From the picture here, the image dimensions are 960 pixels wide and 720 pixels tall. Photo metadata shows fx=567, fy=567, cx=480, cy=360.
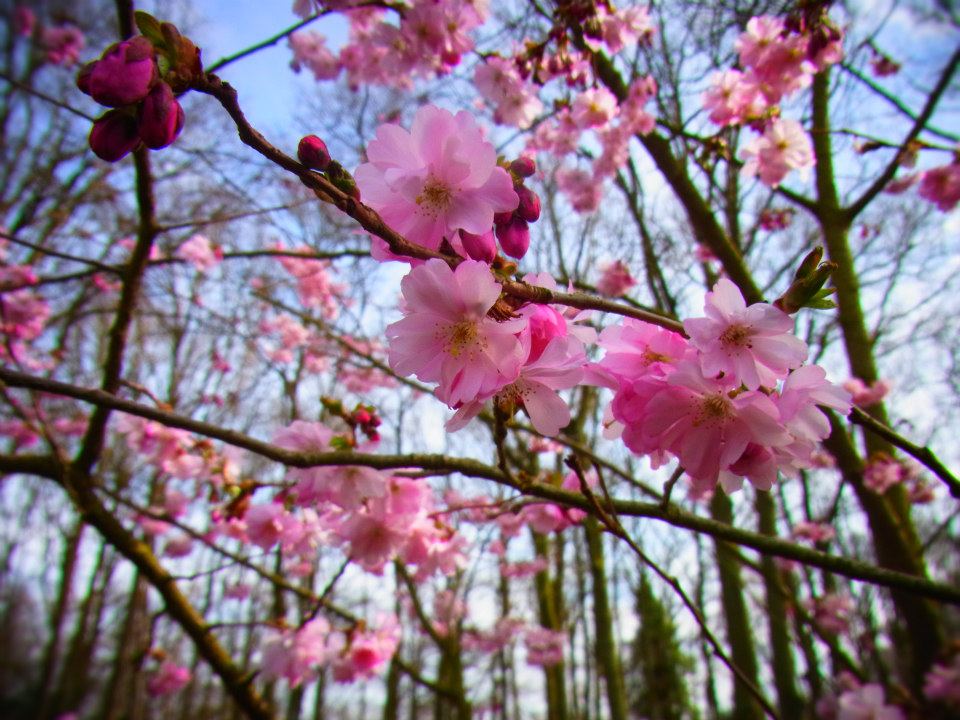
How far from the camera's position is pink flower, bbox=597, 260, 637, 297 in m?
4.55

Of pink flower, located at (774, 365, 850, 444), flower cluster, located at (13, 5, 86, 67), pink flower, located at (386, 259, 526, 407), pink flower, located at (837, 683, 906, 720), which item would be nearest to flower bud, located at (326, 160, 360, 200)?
pink flower, located at (386, 259, 526, 407)

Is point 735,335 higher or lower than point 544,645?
lower

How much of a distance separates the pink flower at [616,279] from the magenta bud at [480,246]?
12.5ft

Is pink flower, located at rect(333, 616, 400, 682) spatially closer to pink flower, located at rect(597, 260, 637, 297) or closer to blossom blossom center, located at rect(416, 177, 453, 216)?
blossom blossom center, located at rect(416, 177, 453, 216)

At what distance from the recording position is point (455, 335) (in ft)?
2.78

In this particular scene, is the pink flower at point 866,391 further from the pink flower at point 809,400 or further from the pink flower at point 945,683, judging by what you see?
the pink flower at point 809,400

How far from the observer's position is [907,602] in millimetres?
3457

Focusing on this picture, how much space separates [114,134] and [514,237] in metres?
0.56

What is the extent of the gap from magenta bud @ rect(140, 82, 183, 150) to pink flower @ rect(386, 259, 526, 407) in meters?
0.34

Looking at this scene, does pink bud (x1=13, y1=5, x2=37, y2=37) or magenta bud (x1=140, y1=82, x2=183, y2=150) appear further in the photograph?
pink bud (x1=13, y1=5, x2=37, y2=37)

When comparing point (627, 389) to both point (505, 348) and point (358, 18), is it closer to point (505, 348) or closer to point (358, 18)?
→ point (505, 348)

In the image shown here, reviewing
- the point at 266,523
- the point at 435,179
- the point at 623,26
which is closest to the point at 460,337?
the point at 435,179

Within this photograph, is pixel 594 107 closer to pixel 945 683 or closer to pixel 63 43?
pixel 945 683

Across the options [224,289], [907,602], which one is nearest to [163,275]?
[224,289]
